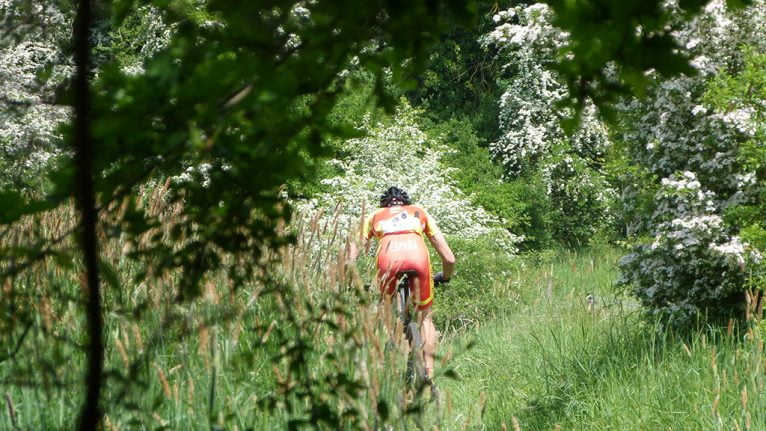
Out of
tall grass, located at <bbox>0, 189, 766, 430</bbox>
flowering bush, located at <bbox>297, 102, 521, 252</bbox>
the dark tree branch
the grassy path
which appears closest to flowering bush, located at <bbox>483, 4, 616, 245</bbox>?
flowering bush, located at <bbox>297, 102, 521, 252</bbox>

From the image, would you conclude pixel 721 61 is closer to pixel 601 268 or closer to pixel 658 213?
pixel 658 213

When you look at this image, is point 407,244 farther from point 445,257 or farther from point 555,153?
point 555,153

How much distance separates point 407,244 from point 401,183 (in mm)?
7251

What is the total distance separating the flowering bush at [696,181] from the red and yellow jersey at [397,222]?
156cm

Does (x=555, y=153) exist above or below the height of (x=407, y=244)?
above

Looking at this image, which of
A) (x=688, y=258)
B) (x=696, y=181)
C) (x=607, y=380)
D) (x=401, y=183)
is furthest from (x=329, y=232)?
(x=401, y=183)

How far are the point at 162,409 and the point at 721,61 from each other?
17.0 ft

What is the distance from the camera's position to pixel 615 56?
1585mm

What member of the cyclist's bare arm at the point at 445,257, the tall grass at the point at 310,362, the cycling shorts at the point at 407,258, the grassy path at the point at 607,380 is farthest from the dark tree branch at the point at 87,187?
the cyclist's bare arm at the point at 445,257

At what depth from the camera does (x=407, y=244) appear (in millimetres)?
7164

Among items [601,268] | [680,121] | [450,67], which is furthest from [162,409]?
[450,67]

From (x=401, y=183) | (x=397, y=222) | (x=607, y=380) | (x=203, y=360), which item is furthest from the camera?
(x=401, y=183)

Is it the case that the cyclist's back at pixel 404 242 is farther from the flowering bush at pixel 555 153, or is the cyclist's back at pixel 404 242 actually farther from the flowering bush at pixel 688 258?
the flowering bush at pixel 555 153

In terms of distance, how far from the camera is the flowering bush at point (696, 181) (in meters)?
6.53
